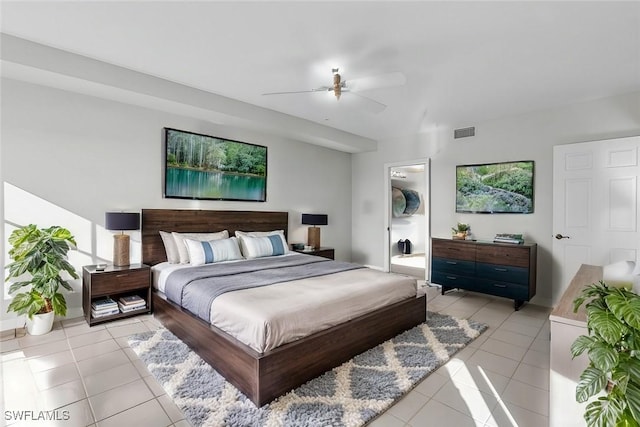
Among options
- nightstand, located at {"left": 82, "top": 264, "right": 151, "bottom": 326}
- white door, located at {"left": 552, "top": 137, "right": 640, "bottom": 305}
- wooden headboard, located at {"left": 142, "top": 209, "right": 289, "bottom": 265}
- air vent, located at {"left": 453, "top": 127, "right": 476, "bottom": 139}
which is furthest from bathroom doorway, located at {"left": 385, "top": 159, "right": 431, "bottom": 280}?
nightstand, located at {"left": 82, "top": 264, "right": 151, "bottom": 326}

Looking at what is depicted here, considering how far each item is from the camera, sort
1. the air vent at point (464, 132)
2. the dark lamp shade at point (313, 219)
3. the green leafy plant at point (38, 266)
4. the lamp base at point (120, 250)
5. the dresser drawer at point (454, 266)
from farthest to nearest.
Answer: the dark lamp shade at point (313, 219) < the air vent at point (464, 132) < the dresser drawer at point (454, 266) < the lamp base at point (120, 250) < the green leafy plant at point (38, 266)

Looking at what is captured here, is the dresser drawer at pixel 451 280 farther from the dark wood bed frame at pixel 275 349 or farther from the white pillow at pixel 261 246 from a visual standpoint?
the white pillow at pixel 261 246

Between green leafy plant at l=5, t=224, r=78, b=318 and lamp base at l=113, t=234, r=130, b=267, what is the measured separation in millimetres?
475

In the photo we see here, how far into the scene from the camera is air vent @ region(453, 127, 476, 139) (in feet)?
16.0

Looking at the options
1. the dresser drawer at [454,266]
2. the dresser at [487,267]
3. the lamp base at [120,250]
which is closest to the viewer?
the lamp base at [120,250]

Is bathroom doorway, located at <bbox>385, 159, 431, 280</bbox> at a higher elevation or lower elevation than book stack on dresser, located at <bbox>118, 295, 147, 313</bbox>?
higher

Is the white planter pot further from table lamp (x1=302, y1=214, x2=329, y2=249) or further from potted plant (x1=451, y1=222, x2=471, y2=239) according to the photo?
potted plant (x1=451, y1=222, x2=471, y2=239)

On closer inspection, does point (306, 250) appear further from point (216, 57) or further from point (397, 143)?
point (216, 57)

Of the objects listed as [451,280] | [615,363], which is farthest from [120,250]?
[451,280]

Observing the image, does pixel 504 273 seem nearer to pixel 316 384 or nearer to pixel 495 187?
pixel 495 187

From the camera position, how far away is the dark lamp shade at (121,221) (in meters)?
3.44

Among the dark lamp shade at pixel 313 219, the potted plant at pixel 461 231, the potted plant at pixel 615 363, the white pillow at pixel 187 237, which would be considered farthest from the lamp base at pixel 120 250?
the potted plant at pixel 461 231

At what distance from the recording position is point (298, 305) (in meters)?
2.35

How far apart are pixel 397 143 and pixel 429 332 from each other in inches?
146
